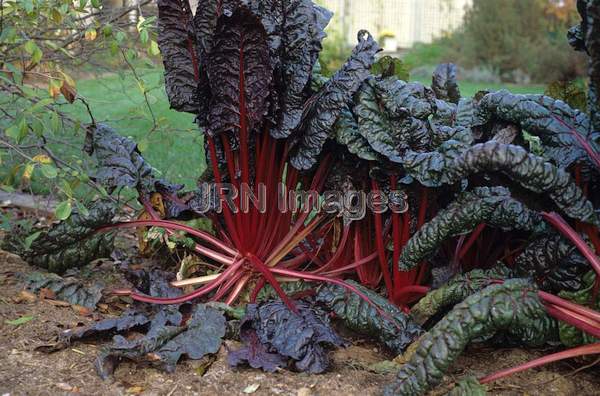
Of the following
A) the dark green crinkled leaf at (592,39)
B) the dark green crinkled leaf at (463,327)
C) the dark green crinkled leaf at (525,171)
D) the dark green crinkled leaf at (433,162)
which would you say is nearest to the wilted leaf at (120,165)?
the dark green crinkled leaf at (433,162)

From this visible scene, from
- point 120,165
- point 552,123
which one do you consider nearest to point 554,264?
point 552,123

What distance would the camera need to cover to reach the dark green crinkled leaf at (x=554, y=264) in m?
1.99

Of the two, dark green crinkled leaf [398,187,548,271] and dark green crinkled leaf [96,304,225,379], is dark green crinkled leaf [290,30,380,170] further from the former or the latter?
dark green crinkled leaf [96,304,225,379]

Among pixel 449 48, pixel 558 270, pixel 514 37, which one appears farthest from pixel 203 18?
pixel 449 48

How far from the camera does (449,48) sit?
13.9 meters

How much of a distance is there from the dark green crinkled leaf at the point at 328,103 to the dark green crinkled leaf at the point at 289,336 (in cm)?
51

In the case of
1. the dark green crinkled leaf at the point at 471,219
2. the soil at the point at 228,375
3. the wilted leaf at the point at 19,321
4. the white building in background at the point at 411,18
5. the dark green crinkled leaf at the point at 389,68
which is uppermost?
the white building in background at the point at 411,18

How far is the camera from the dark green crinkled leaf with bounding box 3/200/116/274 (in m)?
2.59

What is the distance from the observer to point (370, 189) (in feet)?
8.18

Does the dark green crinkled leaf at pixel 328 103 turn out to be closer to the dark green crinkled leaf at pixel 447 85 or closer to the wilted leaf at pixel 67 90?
the dark green crinkled leaf at pixel 447 85

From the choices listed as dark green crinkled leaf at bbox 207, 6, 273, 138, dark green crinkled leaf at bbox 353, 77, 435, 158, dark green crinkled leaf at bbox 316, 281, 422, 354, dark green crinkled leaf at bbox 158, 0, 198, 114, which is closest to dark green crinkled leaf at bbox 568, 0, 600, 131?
dark green crinkled leaf at bbox 353, 77, 435, 158

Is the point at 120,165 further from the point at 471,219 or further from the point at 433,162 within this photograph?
the point at 471,219

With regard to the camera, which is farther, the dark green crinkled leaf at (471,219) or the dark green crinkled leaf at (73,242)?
the dark green crinkled leaf at (73,242)

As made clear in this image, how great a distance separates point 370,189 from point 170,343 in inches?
35.7
